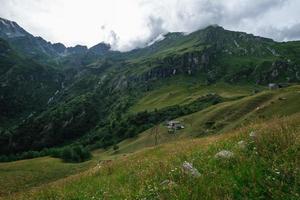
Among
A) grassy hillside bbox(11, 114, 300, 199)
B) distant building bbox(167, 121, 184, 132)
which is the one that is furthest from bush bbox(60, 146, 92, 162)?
grassy hillside bbox(11, 114, 300, 199)

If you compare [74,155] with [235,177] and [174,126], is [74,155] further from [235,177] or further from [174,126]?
[235,177]

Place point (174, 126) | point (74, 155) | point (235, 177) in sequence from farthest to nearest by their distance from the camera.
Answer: point (174, 126) < point (74, 155) < point (235, 177)

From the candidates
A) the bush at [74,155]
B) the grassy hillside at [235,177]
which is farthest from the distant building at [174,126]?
the grassy hillside at [235,177]

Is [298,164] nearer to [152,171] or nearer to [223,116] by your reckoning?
[152,171]

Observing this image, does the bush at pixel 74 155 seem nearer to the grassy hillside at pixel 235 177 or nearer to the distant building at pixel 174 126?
the distant building at pixel 174 126

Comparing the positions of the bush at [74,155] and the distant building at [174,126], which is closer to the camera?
the bush at [74,155]

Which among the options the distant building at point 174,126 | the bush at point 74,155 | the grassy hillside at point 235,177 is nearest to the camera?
the grassy hillside at point 235,177

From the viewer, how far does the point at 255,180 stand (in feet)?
27.5

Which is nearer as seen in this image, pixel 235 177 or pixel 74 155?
pixel 235 177

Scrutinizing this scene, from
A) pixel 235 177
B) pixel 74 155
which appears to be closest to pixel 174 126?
pixel 74 155

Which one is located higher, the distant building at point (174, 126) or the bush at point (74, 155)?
the distant building at point (174, 126)

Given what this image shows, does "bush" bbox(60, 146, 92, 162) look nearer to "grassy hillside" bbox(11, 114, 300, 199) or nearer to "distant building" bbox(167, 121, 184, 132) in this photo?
"distant building" bbox(167, 121, 184, 132)

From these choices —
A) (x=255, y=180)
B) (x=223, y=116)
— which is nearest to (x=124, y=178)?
(x=255, y=180)

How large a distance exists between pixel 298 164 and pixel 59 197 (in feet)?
24.1
